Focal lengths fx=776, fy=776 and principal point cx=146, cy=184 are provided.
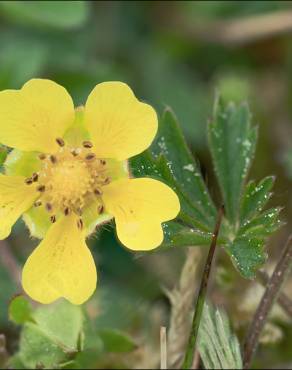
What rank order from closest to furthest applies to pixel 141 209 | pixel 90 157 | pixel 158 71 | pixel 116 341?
pixel 141 209, pixel 90 157, pixel 116 341, pixel 158 71

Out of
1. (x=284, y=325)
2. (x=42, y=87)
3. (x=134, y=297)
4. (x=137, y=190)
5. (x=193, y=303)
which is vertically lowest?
(x=134, y=297)

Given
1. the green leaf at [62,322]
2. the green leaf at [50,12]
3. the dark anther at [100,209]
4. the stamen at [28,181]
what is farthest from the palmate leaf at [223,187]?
the green leaf at [50,12]

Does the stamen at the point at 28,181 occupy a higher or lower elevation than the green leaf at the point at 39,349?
higher

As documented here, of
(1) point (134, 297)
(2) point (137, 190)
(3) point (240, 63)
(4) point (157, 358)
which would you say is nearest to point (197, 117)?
(3) point (240, 63)

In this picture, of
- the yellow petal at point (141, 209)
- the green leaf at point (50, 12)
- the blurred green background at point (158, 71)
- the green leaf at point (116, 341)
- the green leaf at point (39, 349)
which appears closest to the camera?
the yellow petal at point (141, 209)

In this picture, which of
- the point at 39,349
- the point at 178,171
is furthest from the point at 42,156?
the point at 39,349

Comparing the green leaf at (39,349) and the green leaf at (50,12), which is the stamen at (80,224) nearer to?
the green leaf at (39,349)

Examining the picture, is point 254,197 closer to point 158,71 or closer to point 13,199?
point 13,199

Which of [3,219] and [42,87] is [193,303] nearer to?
[3,219]
